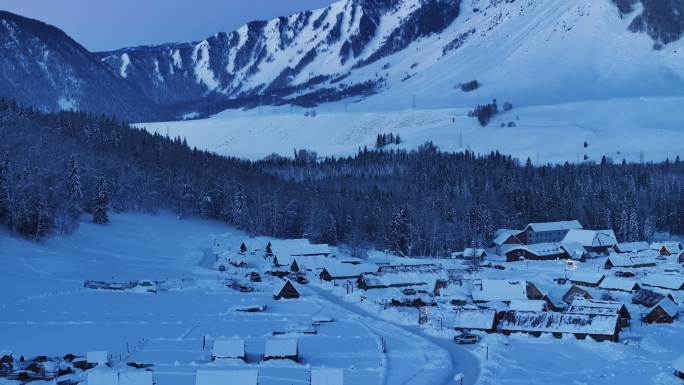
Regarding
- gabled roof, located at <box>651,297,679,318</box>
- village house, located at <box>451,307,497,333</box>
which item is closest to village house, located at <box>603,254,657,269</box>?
gabled roof, located at <box>651,297,679,318</box>

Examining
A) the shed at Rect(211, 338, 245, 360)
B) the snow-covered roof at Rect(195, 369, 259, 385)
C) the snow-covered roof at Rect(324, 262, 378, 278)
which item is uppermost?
the snow-covered roof at Rect(195, 369, 259, 385)

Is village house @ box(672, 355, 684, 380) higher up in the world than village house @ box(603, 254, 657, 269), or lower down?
higher up

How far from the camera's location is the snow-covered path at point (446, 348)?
34.0 m

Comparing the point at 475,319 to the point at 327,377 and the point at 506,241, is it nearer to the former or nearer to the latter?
the point at 327,377

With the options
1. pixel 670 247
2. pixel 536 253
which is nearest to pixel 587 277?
pixel 536 253

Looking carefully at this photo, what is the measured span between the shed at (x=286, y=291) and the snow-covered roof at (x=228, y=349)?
19602mm

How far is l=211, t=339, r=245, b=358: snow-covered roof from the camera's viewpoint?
35438mm

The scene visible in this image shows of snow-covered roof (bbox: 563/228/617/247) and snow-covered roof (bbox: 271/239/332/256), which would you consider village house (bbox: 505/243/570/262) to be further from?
snow-covered roof (bbox: 271/239/332/256)

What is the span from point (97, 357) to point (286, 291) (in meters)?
23.0

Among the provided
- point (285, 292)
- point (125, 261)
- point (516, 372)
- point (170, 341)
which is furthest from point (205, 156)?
A: point (516, 372)

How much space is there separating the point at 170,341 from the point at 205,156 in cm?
9666

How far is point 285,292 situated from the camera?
183 feet

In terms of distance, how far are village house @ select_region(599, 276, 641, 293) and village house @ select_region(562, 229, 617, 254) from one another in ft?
114

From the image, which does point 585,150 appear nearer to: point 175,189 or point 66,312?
point 175,189
